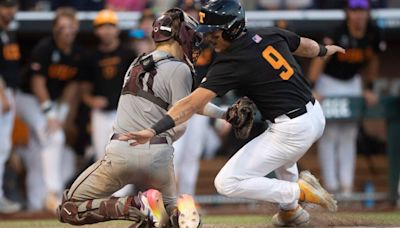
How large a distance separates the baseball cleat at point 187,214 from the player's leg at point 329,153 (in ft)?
15.0

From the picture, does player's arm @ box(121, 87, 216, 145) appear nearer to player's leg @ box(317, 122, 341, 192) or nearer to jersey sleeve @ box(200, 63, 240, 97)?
jersey sleeve @ box(200, 63, 240, 97)

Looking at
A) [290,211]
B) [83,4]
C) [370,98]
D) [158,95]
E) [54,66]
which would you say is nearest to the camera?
[158,95]

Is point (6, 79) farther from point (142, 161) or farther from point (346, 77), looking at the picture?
point (142, 161)

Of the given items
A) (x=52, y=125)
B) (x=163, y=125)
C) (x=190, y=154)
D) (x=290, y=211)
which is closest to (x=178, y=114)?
(x=163, y=125)

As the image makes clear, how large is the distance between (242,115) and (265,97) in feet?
0.63

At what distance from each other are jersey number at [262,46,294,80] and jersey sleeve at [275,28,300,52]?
206 millimetres

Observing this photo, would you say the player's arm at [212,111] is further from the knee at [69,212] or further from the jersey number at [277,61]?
the knee at [69,212]

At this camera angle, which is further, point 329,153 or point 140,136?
point 329,153

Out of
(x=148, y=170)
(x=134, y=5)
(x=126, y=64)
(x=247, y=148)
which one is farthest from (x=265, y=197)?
(x=134, y=5)

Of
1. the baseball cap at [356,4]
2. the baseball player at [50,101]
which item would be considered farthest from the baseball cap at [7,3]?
the baseball cap at [356,4]

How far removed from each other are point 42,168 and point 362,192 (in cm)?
370

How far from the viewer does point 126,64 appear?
9.58 meters

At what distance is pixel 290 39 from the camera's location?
19.9 ft

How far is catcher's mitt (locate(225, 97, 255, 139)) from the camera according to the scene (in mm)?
5910
